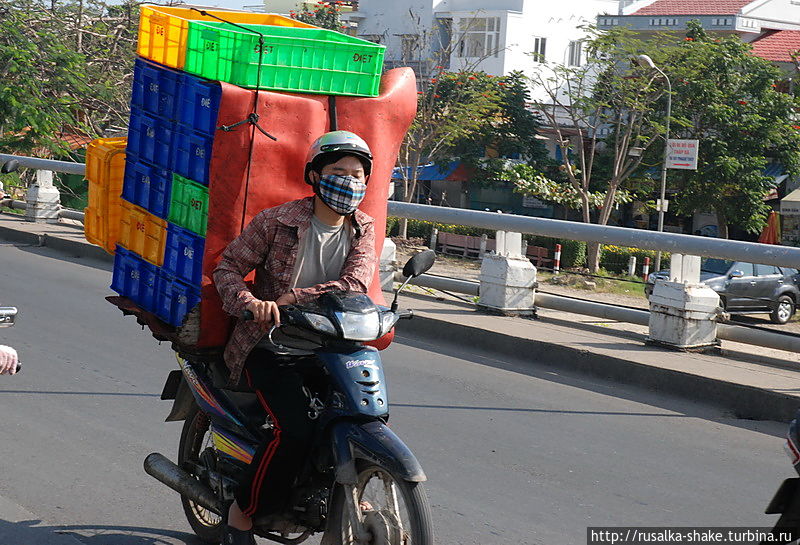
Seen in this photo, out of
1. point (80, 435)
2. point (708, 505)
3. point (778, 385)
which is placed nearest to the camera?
point (708, 505)

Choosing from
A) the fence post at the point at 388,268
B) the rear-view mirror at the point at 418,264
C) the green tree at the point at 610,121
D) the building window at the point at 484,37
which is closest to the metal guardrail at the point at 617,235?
the fence post at the point at 388,268

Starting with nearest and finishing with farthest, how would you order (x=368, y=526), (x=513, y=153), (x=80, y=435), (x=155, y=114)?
(x=368, y=526) < (x=155, y=114) < (x=80, y=435) < (x=513, y=153)

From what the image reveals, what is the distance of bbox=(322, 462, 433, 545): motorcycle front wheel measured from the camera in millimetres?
3381

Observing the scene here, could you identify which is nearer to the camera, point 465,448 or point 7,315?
point 7,315

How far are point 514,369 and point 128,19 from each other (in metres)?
20.3

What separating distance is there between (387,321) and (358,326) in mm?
162

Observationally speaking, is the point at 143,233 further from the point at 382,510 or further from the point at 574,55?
the point at 574,55

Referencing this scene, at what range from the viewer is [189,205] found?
15.0 feet

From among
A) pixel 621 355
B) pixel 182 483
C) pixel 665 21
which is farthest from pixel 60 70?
pixel 665 21

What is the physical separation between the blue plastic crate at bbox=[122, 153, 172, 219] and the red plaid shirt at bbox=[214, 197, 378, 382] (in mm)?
809

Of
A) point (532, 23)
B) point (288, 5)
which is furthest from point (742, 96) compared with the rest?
point (288, 5)

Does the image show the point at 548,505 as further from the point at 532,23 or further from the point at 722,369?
the point at 532,23

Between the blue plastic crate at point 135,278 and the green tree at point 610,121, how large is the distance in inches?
1115

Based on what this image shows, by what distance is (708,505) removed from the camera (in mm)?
5219
